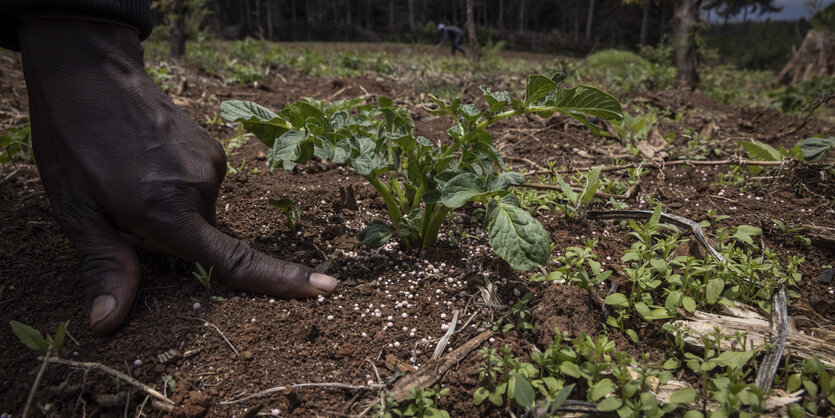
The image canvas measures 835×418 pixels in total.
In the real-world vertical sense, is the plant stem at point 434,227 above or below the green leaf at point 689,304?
above

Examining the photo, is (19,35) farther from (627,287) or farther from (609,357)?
(627,287)

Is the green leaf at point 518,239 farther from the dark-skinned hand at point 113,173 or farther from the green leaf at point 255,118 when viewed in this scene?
the green leaf at point 255,118

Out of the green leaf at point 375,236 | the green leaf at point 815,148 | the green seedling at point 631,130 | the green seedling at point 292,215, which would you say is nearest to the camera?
the green leaf at point 375,236

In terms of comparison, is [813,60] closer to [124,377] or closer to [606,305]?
[606,305]

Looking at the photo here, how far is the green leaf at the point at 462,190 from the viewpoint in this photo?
142 centimetres

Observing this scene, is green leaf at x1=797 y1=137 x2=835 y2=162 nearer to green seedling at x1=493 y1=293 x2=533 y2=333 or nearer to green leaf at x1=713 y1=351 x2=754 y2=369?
green leaf at x1=713 y1=351 x2=754 y2=369

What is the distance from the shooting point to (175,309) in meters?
1.55

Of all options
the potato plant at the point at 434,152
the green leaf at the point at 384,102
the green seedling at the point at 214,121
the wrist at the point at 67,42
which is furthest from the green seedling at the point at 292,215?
the green seedling at the point at 214,121

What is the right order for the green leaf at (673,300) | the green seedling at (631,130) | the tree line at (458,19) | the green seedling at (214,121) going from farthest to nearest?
the tree line at (458,19), the green seedling at (214,121), the green seedling at (631,130), the green leaf at (673,300)

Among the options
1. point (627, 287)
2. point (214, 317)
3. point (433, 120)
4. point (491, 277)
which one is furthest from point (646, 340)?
point (433, 120)

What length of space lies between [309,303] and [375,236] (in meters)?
0.35

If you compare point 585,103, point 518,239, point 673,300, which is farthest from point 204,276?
point 673,300

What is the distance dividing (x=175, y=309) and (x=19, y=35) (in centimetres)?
110

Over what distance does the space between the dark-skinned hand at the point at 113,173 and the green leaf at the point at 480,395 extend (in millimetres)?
657
